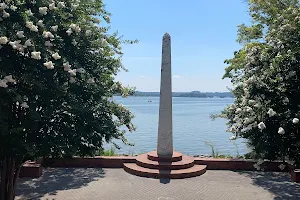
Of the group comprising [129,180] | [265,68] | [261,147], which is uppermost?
[265,68]

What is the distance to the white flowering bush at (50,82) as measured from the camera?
18.8 ft

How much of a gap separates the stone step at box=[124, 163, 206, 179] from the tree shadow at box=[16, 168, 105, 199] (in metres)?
1.17

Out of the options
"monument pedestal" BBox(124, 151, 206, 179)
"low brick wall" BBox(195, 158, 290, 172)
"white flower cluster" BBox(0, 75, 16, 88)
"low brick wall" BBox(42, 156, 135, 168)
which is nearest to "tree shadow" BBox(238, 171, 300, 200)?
"low brick wall" BBox(195, 158, 290, 172)

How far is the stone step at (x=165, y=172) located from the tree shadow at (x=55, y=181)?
117cm

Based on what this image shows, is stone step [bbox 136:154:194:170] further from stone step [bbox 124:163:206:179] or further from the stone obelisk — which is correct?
the stone obelisk

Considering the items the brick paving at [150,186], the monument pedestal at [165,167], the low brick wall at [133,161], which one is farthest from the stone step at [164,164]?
the brick paving at [150,186]

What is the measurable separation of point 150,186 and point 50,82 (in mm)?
5754

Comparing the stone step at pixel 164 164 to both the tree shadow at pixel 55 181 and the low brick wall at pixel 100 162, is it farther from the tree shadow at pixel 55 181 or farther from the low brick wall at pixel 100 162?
the tree shadow at pixel 55 181

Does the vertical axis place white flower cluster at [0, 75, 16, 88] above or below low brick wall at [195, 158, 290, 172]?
above

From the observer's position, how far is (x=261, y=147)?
24.1 feet

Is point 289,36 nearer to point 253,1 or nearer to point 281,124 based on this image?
point 281,124

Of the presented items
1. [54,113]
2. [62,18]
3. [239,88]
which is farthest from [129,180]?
[62,18]

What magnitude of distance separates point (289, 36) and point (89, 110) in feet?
15.7

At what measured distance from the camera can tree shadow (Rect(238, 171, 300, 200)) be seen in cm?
981
